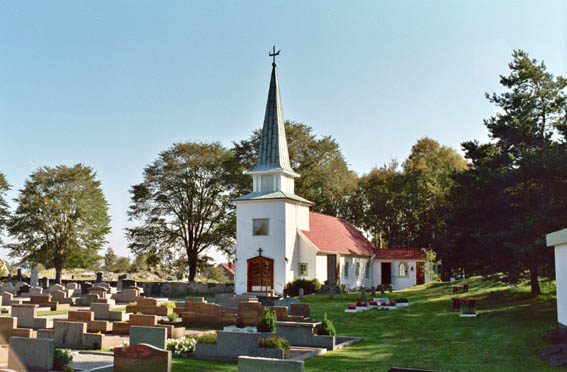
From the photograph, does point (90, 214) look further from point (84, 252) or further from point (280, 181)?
point (280, 181)

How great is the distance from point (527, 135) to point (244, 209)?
77.3 ft

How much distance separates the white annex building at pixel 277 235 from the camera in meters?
39.8

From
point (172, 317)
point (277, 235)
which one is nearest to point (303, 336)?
point (172, 317)

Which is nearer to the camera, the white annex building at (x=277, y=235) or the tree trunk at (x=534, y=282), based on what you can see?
the tree trunk at (x=534, y=282)

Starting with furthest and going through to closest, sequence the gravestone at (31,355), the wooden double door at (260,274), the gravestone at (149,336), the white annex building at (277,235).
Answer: the white annex building at (277,235), the wooden double door at (260,274), the gravestone at (149,336), the gravestone at (31,355)

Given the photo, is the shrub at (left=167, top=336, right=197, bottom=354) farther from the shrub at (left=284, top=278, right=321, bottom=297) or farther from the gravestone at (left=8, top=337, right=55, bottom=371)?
the shrub at (left=284, top=278, right=321, bottom=297)

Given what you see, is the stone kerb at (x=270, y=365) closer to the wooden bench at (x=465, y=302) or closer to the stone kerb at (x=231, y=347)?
the stone kerb at (x=231, y=347)

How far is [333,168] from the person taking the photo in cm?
5459

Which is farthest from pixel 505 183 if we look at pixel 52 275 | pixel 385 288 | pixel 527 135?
pixel 52 275

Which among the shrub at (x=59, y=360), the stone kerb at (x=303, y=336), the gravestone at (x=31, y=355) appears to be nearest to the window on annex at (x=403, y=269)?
the stone kerb at (x=303, y=336)

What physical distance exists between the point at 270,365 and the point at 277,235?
1229 inches

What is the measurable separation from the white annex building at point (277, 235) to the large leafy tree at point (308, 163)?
8.71m

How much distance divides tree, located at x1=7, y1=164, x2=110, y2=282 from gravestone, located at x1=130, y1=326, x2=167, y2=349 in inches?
1783

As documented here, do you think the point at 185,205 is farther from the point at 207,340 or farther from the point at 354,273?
the point at 207,340
